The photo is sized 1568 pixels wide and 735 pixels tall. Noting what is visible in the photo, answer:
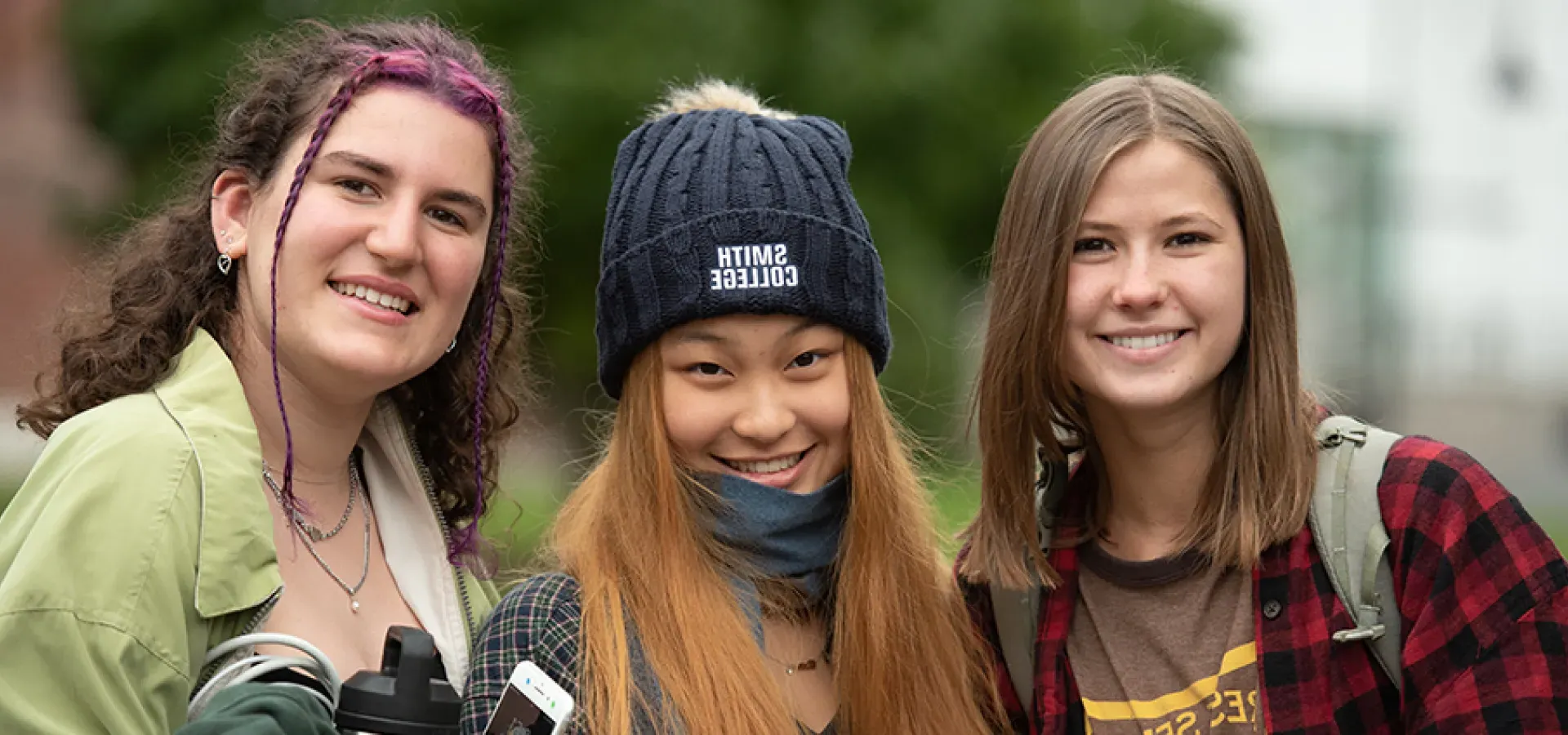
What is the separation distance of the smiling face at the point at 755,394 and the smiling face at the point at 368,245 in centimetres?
54

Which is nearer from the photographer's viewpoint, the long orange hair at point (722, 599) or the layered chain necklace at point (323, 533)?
the long orange hair at point (722, 599)

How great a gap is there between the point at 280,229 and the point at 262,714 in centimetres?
113

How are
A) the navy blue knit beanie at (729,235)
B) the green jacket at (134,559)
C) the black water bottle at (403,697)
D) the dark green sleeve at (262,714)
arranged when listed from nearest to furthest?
the dark green sleeve at (262,714) < the green jacket at (134,559) < the black water bottle at (403,697) < the navy blue knit beanie at (729,235)

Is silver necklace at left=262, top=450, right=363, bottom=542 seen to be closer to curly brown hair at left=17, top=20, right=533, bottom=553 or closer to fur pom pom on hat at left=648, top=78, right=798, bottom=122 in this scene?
curly brown hair at left=17, top=20, right=533, bottom=553

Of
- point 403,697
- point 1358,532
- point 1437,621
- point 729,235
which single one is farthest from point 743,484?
point 1437,621

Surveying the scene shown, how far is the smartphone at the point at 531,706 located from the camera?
2848 mm

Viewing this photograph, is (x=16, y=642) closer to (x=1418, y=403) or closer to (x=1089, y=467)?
(x=1089, y=467)

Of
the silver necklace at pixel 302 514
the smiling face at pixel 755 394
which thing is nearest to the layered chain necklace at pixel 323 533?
the silver necklace at pixel 302 514

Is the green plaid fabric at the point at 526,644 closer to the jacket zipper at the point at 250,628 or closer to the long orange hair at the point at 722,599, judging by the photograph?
the long orange hair at the point at 722,599

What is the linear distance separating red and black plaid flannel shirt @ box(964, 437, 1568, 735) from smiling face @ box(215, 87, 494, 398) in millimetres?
1764

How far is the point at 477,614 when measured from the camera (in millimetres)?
3666

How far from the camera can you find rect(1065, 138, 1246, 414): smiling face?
323 cm

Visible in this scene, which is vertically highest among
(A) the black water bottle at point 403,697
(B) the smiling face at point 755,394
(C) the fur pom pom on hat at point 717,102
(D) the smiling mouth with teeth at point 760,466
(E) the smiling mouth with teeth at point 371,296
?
(C) the fur pom pom on hat at point 717,102

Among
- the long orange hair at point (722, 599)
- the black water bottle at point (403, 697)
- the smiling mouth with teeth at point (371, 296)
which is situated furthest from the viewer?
the smiling mouth with teeth at point (371, 296)
